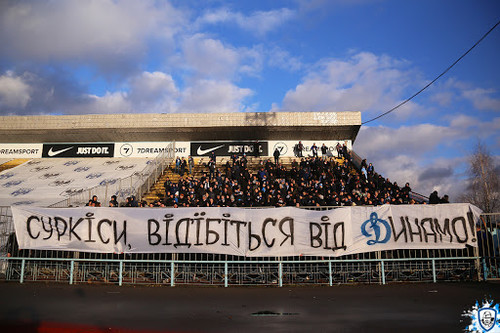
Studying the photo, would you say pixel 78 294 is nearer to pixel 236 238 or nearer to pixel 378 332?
pixel 236 238

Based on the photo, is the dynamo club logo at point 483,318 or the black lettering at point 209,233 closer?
the dynamo club logo at point 483,318

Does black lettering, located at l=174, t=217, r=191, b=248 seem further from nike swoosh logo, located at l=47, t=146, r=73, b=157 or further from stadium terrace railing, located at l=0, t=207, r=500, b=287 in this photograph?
nike swoosh logo, located at l=47, t=146, r=73, b=157

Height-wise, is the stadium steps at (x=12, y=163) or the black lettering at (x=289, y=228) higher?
the stadium steps at (x=12, y=163)

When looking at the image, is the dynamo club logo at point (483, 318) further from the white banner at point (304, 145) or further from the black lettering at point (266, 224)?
the white banner at point (304, 145)

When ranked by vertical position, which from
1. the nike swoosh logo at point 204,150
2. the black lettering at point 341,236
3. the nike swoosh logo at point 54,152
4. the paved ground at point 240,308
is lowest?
the paved ground at point 240,308

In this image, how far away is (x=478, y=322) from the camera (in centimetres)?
587

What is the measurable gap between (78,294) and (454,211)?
1146 cm

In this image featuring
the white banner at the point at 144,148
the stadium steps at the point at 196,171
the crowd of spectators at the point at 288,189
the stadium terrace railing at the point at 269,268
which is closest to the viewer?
the stadium terrace railing at the point at 269,268

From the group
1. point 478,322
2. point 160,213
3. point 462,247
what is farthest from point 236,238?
point 462,247

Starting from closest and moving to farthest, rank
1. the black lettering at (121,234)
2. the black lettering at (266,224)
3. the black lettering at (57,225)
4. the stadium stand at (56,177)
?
the black lettering at (266,224) → the black lettering at (121,234) → the black lettering at (57,225) → the stadium stand at (56,177)

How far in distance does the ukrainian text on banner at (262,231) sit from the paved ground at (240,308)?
1224 millimetres

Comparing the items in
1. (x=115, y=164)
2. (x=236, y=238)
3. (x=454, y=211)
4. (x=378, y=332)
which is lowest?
(x=378, y=332)

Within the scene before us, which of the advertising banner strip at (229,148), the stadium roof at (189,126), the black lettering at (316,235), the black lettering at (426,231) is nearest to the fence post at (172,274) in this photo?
the black lettering at (316,235)

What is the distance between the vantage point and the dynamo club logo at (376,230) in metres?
10.4
